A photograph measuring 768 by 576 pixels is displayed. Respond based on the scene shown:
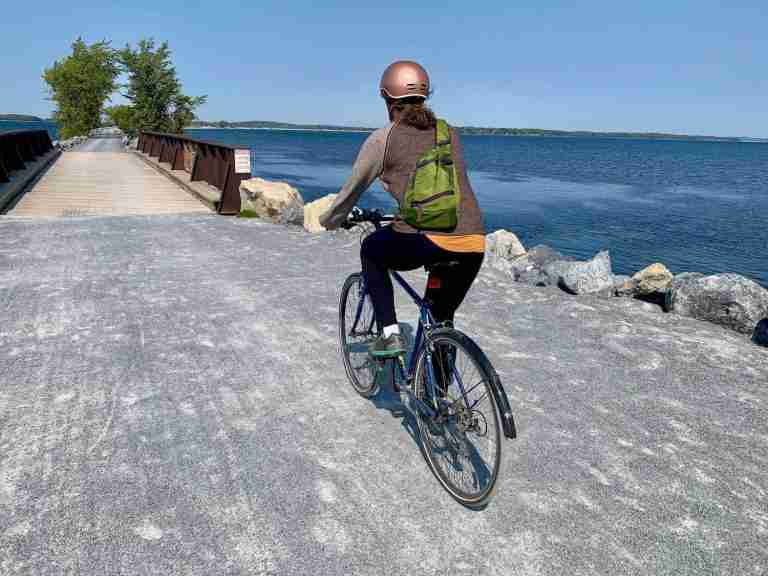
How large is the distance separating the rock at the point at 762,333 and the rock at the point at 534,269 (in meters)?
2.84

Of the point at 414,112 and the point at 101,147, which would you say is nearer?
the point at 414,112

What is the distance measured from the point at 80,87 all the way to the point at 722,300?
95.4 meters

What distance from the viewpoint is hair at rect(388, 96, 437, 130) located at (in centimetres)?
307

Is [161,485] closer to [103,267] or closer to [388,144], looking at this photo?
[388,144]

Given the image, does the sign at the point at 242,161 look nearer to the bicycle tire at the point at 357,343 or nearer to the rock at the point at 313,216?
the rock at the point at 313,216

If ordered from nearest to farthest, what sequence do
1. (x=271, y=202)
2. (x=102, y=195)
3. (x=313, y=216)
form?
1. (x=313, y=216)
2. (x=271, y=202)
3. (x=102, y=195)

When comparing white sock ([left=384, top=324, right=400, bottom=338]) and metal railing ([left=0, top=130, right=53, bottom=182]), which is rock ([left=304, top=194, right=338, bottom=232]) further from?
metal railing ([left=0, top=130, right=53, bottom=182])

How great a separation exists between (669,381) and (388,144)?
304 cm

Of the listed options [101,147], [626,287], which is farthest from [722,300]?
[101,147]

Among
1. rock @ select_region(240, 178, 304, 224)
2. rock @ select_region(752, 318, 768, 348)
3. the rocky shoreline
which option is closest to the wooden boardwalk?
rock @ select_region(240, 178, 304, 224)

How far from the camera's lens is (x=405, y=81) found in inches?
121

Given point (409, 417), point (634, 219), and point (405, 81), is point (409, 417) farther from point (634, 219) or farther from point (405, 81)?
point (634, 219)

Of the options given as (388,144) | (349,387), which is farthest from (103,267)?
(388,144)

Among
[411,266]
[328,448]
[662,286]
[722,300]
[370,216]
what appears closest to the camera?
[411,266]
